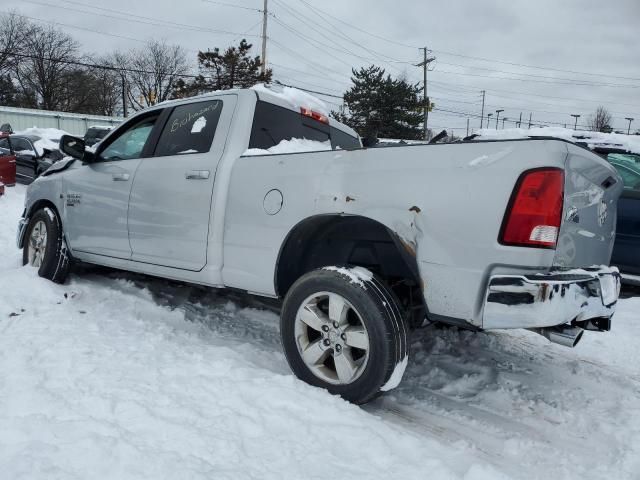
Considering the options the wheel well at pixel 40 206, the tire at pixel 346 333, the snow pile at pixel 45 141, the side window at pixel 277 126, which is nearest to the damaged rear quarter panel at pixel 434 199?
the tire at pixel 346 333

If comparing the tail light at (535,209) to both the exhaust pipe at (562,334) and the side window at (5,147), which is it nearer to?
the exhaust pipe at (562,334)

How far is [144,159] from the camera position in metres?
3.89

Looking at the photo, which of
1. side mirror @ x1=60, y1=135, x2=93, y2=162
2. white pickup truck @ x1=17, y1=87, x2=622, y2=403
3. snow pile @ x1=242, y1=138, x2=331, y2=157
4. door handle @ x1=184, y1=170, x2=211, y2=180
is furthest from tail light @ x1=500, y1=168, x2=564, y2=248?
side mirror @ x1=60, y1=135, x2=93, y2=162

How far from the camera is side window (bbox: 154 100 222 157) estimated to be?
3.53 meters

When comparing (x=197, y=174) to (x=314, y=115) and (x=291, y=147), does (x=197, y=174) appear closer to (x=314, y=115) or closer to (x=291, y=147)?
(x=291, y=147)

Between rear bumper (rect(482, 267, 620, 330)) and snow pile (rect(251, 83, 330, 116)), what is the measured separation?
2.26m

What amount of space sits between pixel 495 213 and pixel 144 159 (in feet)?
9.39

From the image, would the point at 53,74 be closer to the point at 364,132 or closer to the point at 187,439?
the point at 364,132

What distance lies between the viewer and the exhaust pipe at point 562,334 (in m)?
2.35

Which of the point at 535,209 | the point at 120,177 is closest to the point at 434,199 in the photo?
the point at 535,209

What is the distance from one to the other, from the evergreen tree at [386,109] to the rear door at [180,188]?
34.9 meters

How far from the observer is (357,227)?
9.34ft

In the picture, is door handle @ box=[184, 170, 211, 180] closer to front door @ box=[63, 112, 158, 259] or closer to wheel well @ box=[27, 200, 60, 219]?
front door @ box=[63, 112, 158, 259]

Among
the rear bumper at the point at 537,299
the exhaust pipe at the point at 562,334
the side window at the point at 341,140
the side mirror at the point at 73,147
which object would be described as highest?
the side window at the point at 341,140
